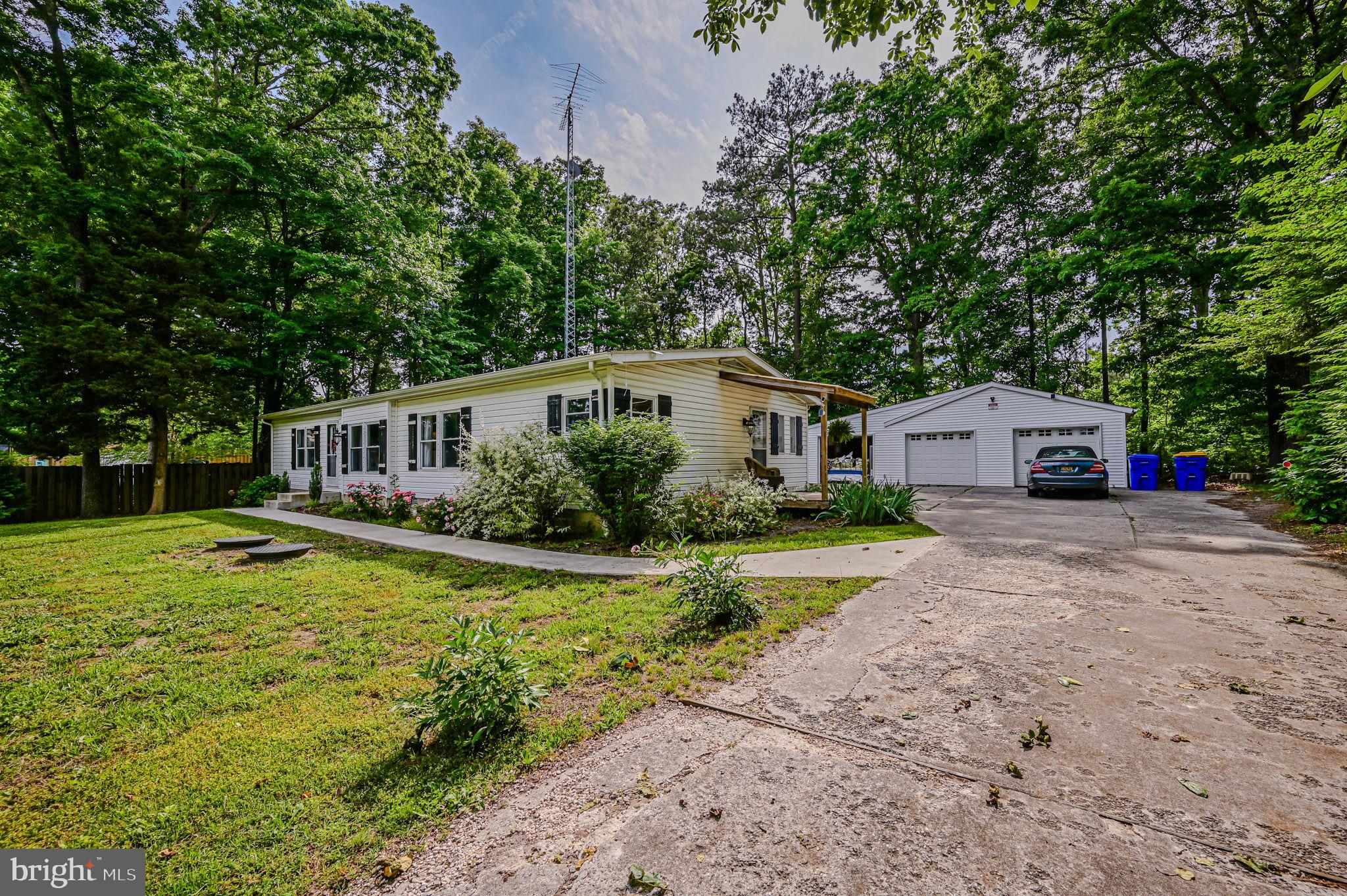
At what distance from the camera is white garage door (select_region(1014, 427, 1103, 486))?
15578 millimetres

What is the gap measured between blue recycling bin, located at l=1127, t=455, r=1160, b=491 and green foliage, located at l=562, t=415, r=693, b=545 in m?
15.5

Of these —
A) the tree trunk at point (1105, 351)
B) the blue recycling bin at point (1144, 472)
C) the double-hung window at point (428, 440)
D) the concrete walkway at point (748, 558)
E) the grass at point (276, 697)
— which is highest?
the tree trunk at point (1105, 351)

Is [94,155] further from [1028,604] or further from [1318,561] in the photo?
[1318,561]

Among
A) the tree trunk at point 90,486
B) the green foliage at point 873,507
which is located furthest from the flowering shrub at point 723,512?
the tree trunk at point 90,486

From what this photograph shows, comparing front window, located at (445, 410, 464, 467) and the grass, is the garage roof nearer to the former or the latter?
the grass

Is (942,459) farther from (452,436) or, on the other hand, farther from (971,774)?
(971,774)

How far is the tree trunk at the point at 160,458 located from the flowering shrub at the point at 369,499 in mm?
6489

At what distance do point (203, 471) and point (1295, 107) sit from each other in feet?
107

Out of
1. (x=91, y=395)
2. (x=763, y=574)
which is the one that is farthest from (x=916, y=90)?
(x=91, y=395)

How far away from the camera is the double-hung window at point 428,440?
1171 cm

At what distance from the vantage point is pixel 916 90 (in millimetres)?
20781

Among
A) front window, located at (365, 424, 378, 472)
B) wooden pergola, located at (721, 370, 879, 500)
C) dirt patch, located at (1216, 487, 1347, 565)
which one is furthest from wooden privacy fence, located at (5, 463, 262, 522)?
dirt patch, located at (1216, 487, 1347, 565)

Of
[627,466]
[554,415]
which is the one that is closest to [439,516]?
[554,415]

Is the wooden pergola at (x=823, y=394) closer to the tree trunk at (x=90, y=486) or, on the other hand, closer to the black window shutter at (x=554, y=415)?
the black window shutter at (x=554, y=415)
